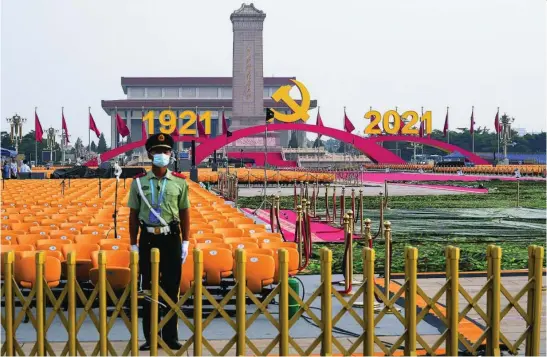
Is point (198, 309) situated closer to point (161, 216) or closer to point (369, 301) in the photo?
point (161, 216)

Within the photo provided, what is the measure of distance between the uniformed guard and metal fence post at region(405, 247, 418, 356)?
2.29 metres

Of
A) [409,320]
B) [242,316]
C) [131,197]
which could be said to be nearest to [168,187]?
[131,197]

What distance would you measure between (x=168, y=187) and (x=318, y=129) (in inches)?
3107

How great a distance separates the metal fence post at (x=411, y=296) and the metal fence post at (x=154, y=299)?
7.23ft

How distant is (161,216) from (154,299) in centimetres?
119

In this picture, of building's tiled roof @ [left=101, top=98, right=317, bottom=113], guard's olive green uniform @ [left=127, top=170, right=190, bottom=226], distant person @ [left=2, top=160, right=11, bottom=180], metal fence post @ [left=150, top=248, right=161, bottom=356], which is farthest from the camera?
building's tiled roof @ [left=101, top=98, right=317, bottom=113]

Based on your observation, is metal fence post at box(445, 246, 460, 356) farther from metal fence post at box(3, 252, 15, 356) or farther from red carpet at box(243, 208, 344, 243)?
red carpet at box(243, 208, 344, 243)

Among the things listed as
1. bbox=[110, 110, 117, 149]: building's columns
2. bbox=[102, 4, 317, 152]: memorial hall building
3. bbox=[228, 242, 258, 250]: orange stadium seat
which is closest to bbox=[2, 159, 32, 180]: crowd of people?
bbox=[228, 242, 258, 250]: orange stadium seat

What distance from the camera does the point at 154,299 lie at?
255 inches

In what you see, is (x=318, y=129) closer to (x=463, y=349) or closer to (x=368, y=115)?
(x=368, y=115)

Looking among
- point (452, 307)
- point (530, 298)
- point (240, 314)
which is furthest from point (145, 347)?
point (530, 298)

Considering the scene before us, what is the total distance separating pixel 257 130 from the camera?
282 feet

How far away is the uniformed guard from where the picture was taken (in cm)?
741

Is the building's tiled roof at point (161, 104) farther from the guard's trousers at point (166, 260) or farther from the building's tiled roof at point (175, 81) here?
the guard's trousers at point (166, 260)
